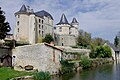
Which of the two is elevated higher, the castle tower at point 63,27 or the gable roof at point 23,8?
the gable roof at point 23,8

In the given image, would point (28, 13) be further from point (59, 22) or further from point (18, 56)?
point (18, 56)

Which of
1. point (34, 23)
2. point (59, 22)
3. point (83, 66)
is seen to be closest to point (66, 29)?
point (59, 22)

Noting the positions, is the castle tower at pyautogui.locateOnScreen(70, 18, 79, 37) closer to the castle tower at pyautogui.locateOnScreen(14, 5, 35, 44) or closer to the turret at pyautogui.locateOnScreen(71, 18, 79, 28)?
the turret at pyautogui.locateOnScreen(71, 18, 79, 28)

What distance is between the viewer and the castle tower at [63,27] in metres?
75.3

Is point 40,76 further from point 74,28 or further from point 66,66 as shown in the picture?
point 74,28

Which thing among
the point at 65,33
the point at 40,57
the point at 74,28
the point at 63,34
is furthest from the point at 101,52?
the point at 40,57

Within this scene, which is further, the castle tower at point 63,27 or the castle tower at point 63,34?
the castle tower at point 63,27

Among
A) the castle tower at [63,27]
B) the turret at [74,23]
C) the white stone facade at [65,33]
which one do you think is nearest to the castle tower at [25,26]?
the white stone facade at [65,33]

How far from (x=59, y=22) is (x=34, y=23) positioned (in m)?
18.7

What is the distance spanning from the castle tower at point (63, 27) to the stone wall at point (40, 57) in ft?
148

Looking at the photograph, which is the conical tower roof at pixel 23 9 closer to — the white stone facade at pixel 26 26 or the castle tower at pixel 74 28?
the white stone facade at pixel 26 26

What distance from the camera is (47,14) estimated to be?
6631cm

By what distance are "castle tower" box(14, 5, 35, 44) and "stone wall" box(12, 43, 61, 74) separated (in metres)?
28.3

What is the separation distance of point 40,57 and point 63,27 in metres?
47.4
